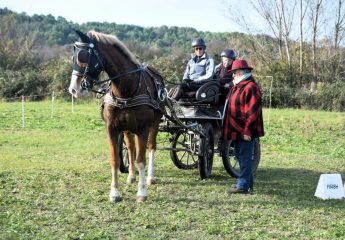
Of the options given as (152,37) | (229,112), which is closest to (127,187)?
(229,112)

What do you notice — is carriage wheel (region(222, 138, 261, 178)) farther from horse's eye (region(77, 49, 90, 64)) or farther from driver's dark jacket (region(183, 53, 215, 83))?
horse's eye (region(77, 49, 90, 64))

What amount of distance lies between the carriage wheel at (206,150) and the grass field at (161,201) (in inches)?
7.8

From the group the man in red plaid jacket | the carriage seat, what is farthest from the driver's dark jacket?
the man in red plaid jacket

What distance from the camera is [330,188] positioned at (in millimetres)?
6711

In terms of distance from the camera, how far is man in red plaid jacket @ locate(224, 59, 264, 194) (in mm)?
6695

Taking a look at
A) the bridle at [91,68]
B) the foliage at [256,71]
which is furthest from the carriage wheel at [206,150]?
the foliage at [256,71]

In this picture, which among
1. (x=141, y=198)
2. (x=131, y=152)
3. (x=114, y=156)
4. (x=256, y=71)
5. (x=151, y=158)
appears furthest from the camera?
(x=256, y=71)

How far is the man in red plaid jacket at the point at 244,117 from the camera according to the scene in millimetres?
6695

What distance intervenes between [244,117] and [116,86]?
185cm

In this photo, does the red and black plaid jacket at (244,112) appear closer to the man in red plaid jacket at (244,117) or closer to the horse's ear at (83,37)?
the man in red plaid jacket at (244,117)

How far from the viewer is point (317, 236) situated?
4.93 m

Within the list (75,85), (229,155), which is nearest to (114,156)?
(75,85)

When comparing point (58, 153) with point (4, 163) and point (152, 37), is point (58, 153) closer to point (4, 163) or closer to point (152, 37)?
point (4, 163)

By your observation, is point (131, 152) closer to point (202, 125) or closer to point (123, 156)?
point (123, 156)
